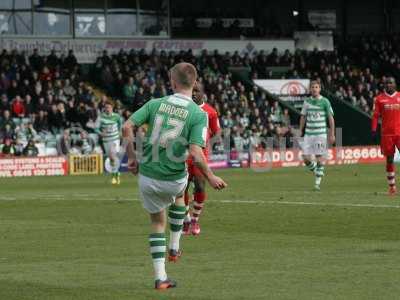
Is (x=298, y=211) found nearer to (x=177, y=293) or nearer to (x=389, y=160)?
(x=389, y=160)

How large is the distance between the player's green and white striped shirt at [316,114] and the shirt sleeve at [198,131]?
16.7 meters

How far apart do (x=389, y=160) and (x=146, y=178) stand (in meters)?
14.8

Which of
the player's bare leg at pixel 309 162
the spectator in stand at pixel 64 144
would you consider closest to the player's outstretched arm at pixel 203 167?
the player's bare leg at pixel 309 162

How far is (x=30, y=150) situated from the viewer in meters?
40.1

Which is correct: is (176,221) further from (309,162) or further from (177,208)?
(309,162)

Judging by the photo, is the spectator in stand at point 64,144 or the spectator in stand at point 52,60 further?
the spectator in stand at point 52,60

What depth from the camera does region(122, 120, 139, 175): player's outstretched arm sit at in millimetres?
11062

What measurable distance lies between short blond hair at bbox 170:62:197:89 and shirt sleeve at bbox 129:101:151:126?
41cm

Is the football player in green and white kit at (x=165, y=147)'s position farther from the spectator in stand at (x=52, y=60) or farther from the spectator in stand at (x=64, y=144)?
the spectator in stand at (x=52, y=60)

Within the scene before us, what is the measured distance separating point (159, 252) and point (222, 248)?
376 cm

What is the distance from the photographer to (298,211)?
20703mm

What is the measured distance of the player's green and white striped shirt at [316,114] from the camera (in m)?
28.0

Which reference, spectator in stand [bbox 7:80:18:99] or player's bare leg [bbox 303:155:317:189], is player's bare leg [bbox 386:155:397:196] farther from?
spectator in stand [bbox 7:80:18:99]

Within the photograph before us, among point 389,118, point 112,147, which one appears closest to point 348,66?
point 112,147
